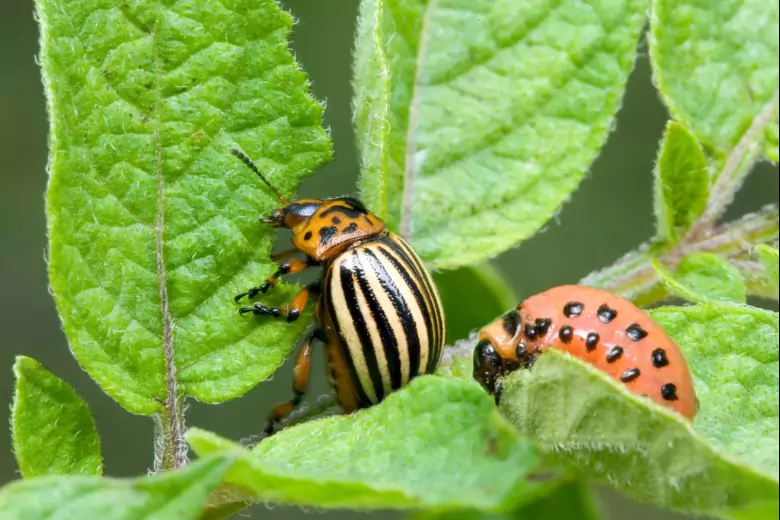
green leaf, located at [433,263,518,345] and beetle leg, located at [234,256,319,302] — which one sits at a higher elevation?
beetle leg, located at [234,256,319,302]

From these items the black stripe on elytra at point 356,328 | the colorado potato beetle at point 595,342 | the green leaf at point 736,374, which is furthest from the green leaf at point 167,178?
the green leaf at point 736,374

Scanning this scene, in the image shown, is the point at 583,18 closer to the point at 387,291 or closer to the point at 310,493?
the point at 387,291

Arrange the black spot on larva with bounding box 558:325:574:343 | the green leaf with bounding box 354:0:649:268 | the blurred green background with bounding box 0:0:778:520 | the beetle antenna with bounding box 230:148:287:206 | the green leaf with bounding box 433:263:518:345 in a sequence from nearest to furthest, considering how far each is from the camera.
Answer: the beetle antenna with bounding box 230:148:287:206 → the black spot on larva with bounding box 558:325:574:343 → the green leaf with bounding box 354:0:649:268 → the green leaf with bounding box 433:263:518:345 → the blurred green background with bounding box 0:0:778:520

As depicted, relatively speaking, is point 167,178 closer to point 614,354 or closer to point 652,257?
point 614,354

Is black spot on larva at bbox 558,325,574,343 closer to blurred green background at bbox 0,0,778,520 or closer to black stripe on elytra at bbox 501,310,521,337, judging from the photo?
black stripe on elytra at bbox 501,310,521,337

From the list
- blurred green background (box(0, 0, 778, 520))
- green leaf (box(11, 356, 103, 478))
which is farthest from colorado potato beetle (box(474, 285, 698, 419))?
blurred green background (box(0, 0, 778, 520))

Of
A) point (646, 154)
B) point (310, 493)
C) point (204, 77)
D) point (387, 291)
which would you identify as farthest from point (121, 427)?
point (310, 493)
